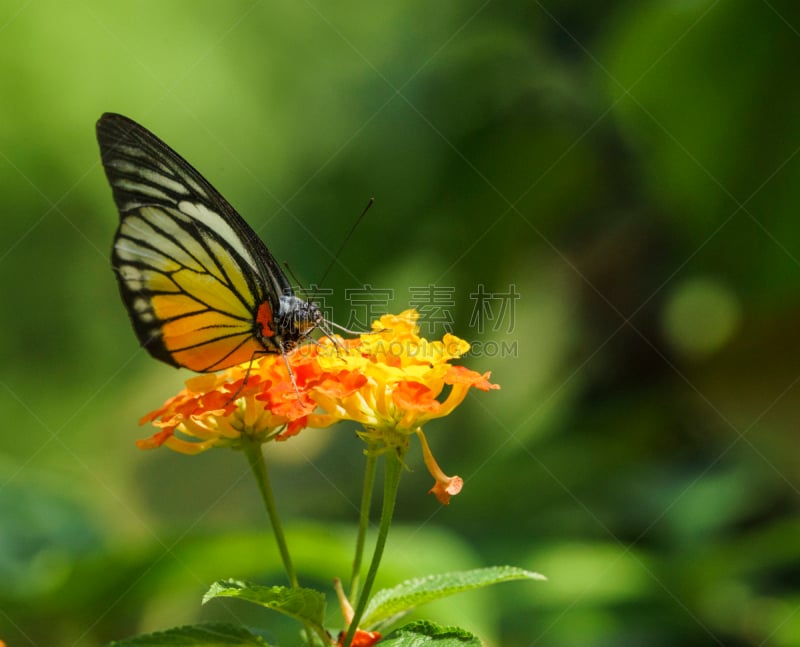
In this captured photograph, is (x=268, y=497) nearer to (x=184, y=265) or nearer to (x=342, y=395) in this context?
(x=342, y=395)

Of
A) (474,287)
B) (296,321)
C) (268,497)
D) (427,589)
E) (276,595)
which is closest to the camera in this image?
(276,595)

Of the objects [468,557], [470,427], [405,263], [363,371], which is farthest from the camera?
[405,263]

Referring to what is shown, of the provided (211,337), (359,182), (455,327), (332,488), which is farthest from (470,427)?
(211,337)

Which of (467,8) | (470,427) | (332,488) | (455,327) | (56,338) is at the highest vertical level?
(467,8)

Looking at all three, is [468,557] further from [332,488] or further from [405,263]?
[405,263]

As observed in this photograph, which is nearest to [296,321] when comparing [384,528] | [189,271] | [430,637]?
[189,271]

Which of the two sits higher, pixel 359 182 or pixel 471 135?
pixel 471 135
